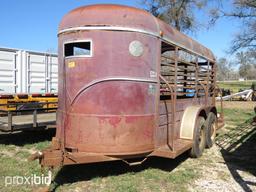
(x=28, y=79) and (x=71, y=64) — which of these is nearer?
(x=71, y=64)

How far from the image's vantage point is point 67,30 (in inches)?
189

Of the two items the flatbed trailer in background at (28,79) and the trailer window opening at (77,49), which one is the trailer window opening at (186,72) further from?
the flatbed trailer in background at (28,79)

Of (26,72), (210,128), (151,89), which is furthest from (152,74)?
(26,72)

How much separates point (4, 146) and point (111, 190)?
12.0 feet

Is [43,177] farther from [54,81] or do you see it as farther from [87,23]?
[54,81]

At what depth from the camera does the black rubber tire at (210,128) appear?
715cm

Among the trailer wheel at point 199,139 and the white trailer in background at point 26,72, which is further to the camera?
the white trailer in background at point 26,72

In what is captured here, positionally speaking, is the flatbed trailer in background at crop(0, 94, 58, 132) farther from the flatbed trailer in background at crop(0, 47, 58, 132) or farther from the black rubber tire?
the black rubber tire

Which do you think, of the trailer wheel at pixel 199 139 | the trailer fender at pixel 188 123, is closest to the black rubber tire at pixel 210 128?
the trailer wheel at pixel 199 139

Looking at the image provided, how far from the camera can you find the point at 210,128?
7.42 metres

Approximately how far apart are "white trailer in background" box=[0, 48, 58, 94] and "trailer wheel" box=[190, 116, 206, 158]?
5673 millimetres

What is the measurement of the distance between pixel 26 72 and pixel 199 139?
228 inches

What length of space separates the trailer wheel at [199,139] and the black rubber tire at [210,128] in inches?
7.6

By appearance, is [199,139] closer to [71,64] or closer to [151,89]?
[151,89]
